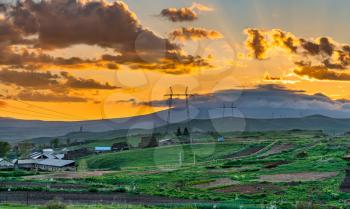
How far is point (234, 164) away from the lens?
5148 inches

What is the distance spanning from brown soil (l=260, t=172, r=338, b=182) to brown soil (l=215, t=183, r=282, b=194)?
8.16 meters

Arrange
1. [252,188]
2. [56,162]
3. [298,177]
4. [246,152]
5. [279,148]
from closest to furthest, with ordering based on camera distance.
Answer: [252,188], [298,177], [56,162], [246,152], [279,148]

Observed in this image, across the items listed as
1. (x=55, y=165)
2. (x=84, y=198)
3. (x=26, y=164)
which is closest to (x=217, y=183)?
(x=84, y=198)

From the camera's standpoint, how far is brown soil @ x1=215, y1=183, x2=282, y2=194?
250ft

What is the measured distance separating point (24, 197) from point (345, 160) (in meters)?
70.3

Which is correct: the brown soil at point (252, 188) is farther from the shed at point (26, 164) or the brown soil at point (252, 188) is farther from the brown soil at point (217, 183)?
the shed at point (26, 164)

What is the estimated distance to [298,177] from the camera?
93.2 meters

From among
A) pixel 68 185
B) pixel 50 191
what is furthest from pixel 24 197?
pixel 68 185

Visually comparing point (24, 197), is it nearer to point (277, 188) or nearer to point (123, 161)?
point (277, 188)

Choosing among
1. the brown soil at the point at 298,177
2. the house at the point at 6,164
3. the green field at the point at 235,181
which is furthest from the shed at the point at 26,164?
the brown soil at the point at 298,177

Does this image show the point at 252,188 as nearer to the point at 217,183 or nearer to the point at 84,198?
the point at 217,183

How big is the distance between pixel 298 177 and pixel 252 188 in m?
17.1

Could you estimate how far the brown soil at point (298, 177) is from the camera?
89938mm

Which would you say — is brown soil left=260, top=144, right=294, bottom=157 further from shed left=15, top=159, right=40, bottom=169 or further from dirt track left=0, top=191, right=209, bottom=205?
dirt track left=0, top=191, right=209, bottom=205
